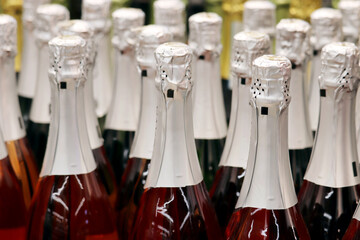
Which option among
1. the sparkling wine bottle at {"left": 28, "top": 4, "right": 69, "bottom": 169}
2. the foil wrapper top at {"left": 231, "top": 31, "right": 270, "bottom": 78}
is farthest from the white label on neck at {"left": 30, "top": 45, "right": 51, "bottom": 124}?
the foil wrapper top at {"left": 231, "top": 31, "right": 270, "bottom": 78}

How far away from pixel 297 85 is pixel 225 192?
0.18m

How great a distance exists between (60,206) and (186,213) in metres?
0.16

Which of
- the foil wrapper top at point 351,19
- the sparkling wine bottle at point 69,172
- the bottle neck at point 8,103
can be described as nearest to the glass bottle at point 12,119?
the bottle neck at point 8,103

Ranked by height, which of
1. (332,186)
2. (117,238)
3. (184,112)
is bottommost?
(117,238)

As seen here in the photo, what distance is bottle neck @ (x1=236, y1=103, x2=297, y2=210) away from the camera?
0.76 m

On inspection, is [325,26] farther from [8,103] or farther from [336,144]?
[8,103]

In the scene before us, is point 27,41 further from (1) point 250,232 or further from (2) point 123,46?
(1) point 250,232

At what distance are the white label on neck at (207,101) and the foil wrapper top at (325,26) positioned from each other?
0.51 feet

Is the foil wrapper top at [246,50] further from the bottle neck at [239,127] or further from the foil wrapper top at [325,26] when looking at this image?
the foil wrapper top at [325,26]

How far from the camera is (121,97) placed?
3.47ft

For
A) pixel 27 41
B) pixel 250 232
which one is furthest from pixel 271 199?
pixel 27 41

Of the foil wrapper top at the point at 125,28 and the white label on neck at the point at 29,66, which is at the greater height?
the foil wrapper top at the point at 125,28

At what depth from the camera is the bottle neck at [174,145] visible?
0.79 metres

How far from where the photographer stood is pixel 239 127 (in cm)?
92
